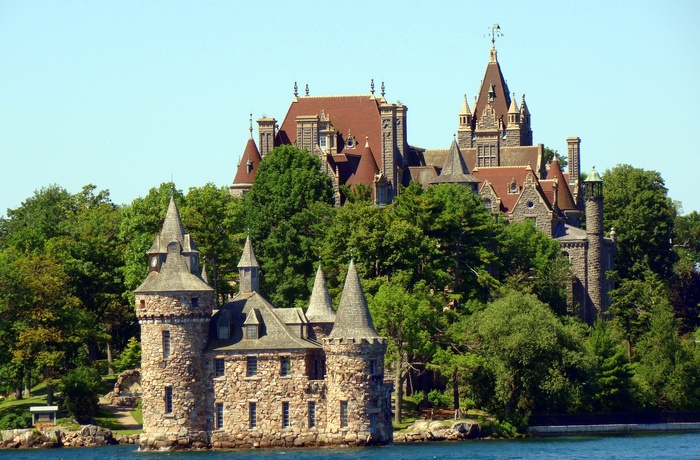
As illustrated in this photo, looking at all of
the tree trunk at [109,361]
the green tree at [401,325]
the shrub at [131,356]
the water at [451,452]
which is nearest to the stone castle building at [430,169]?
the tree trunk at [109,361]

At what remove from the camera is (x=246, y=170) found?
5241 inches

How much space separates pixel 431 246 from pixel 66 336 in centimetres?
2086

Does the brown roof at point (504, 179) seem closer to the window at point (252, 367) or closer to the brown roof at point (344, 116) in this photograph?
the brown roof at point (344, 116)

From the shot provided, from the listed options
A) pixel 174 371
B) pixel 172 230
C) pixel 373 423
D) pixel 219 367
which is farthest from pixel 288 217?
pixel 373 423

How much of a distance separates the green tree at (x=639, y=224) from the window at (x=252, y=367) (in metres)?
55.8

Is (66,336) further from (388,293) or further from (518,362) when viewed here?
(518,362)

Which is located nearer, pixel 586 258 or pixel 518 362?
pixel 518 362

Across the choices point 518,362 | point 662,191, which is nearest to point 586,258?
point 662,191

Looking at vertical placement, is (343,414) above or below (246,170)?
below

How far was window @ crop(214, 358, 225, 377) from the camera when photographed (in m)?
92.6

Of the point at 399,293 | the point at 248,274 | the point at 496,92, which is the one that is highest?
the point at 496,92

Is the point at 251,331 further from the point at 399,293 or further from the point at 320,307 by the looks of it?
the point at 399,293

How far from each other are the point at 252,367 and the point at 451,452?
1044cm

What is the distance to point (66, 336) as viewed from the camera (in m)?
102
